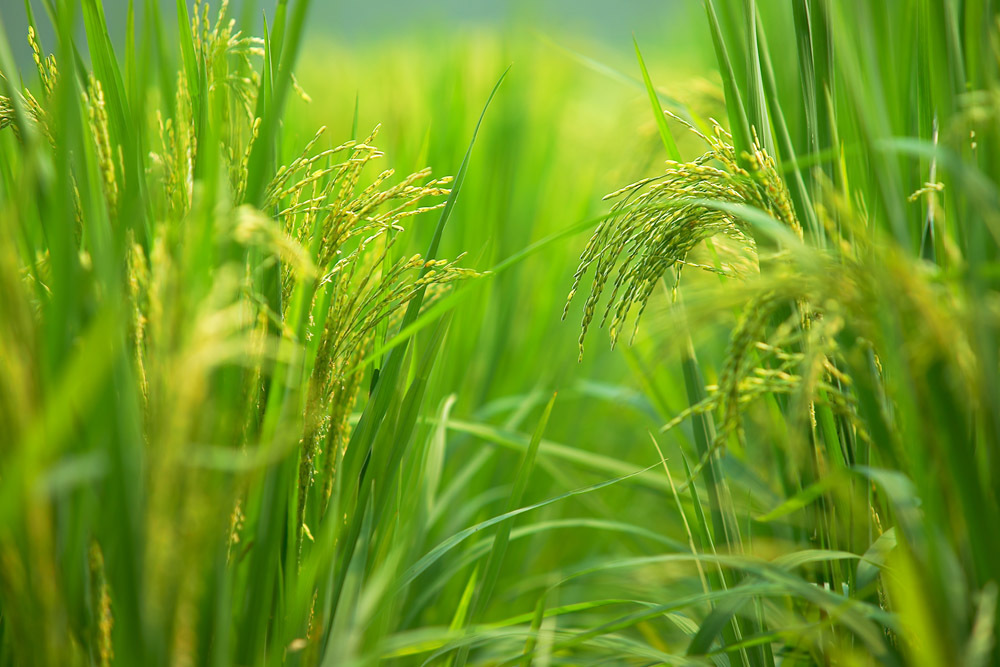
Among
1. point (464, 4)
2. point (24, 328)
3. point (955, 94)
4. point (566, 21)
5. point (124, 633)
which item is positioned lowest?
point (124, 633)

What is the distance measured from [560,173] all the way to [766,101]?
1152 millimetres

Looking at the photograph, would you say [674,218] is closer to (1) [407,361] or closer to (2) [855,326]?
(2) [855,326]

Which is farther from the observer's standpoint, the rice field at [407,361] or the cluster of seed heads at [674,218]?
the cluster of seed heads at [674,218]

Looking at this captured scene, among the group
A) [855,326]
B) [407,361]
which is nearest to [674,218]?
[855,326]

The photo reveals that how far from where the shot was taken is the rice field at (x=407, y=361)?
1.12 ft

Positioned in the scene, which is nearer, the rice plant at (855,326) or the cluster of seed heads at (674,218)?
the rice plant at (855,326)

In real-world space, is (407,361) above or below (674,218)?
below

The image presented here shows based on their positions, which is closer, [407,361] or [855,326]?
[855,326]

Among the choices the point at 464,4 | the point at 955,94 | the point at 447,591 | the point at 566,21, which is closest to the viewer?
the point at 955,94

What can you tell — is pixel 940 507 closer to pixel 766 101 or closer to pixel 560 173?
pixel 766 101

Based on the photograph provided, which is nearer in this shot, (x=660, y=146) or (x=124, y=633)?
(x=124, y=633)

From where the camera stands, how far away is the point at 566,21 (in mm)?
3094

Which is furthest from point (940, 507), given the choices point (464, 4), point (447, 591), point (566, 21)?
point (464, 4)

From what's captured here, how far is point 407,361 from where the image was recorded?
22.7 inches
